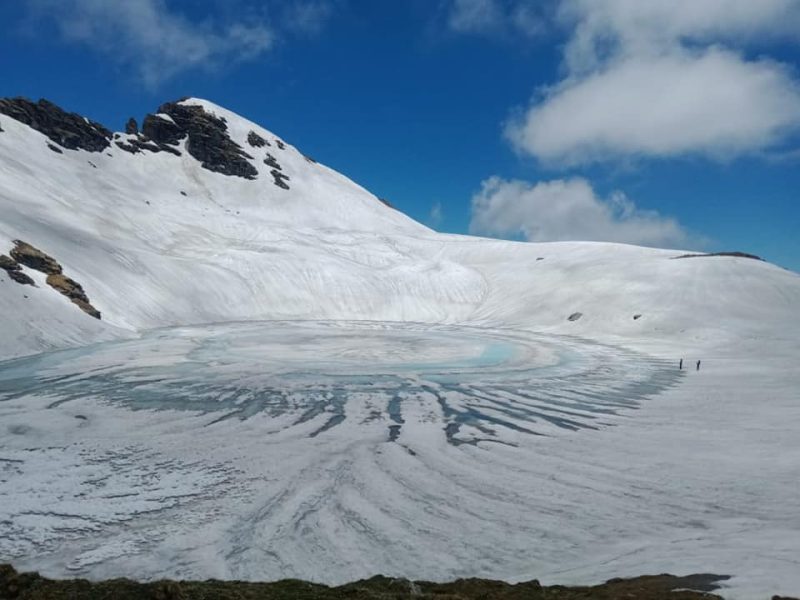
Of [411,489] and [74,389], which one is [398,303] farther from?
[411,489]

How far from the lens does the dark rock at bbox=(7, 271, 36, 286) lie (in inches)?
1124

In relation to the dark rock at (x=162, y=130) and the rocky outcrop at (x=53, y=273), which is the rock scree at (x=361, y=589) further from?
the dark rock at (x=162, y=130)

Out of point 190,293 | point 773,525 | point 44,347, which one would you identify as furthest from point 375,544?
point 190,293

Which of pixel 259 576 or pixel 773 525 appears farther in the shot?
pixel 773 525

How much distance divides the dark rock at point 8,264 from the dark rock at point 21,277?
347 millimetres

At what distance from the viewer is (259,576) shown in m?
7.19

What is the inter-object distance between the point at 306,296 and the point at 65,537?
151 feet

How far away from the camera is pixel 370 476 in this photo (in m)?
11.1

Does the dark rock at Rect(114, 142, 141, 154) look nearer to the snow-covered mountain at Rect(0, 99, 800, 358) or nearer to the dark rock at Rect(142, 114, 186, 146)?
the snow-covered mountain at Rect(0, 99, 800, 358)

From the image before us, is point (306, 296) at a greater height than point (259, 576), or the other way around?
point (306, 296)

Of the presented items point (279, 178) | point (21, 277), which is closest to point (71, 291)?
point (21, 277)

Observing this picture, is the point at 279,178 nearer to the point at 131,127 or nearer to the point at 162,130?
the point at 162,130

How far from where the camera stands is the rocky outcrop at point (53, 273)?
3145 centimetres

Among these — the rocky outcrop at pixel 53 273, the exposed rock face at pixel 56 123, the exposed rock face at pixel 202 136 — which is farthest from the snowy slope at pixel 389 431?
the exposed rock face at pixel 202 136
